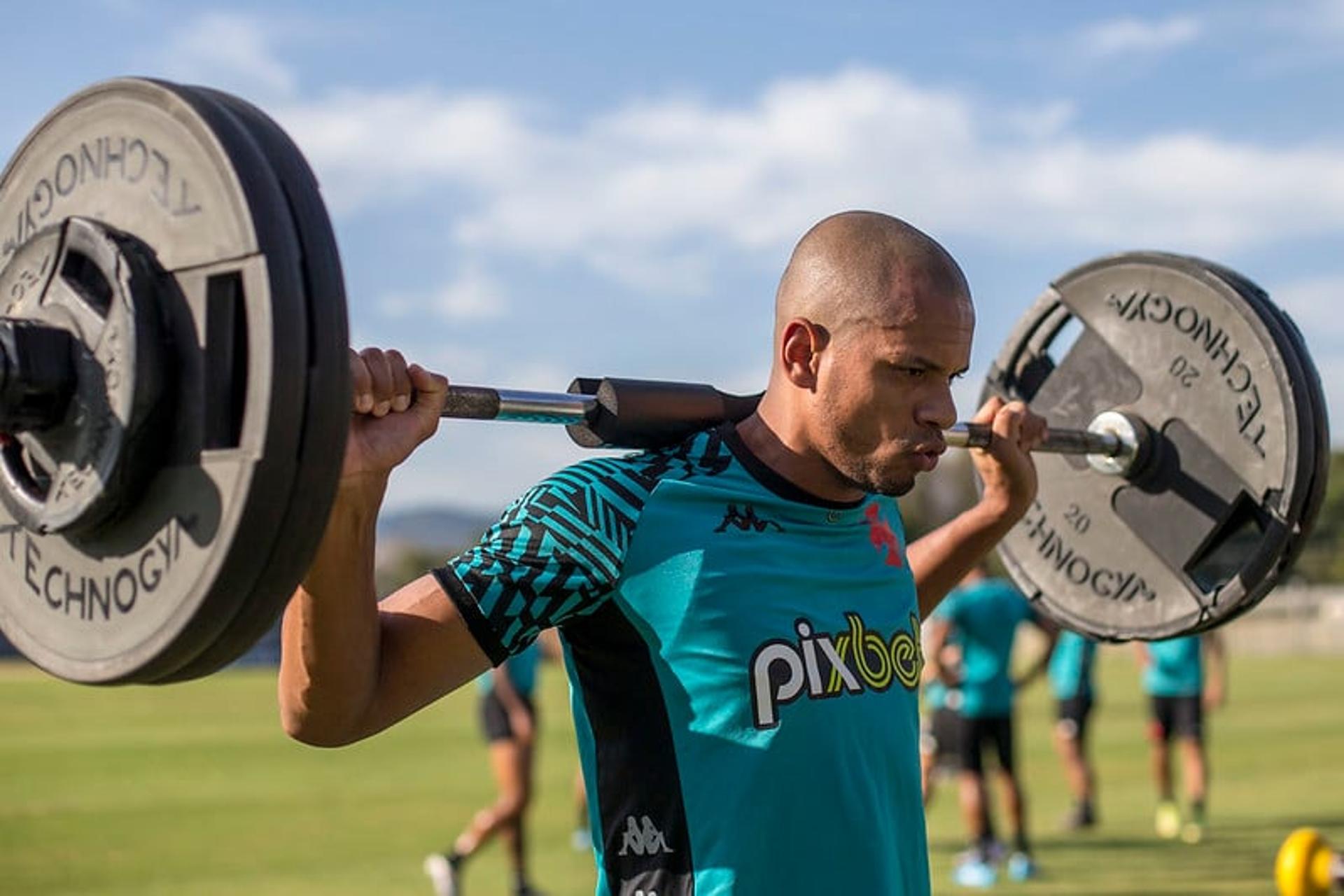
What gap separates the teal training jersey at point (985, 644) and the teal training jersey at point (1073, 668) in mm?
1165

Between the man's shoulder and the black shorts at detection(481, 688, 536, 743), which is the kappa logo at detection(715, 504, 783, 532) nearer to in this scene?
the man's shoulder

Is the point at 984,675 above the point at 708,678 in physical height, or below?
below

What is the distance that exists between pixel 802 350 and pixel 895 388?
7.6 inches

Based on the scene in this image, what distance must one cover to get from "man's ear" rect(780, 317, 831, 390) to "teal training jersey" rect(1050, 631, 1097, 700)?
31.4ft

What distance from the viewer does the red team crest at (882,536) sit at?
316cm

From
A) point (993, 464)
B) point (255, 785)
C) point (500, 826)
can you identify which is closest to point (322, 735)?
point (993, 464)

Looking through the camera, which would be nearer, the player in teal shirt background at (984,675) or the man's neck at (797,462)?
the man's neck at (797,462)

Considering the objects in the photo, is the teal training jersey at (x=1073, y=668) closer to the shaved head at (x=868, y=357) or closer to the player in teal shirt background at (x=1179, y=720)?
the player in teal shirt background at (x=1179, y=720)

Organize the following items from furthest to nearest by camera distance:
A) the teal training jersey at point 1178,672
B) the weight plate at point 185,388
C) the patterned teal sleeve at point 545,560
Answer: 1. the teal training jersey at point 1178,672
2. the patterned teal sleeve at point 545,560
3. the weight plate at point 185,388

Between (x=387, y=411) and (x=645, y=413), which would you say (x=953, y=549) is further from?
(x=387, y=411)

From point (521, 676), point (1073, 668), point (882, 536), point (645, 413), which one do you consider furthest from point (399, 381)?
point (1073, 668)

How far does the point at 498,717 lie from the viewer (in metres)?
9.84

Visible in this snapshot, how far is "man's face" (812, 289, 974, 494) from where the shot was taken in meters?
2.90

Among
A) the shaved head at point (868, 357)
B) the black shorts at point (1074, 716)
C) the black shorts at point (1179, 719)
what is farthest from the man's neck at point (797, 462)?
the black shorts at point (1179, 719)
